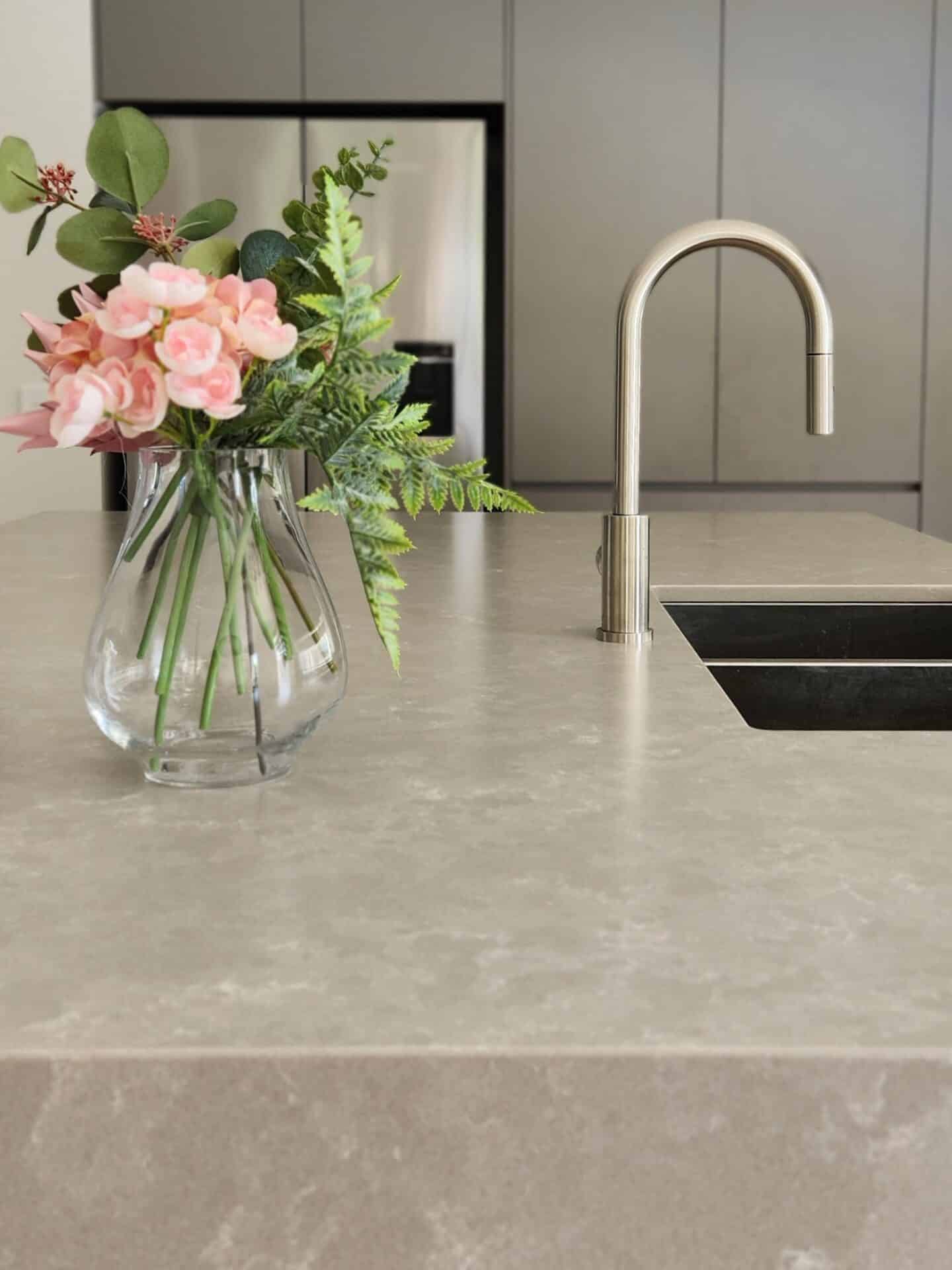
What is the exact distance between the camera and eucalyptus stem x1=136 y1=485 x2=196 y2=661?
2.27 feet

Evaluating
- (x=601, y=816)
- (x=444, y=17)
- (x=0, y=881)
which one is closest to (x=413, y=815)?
(x=601, y=816)

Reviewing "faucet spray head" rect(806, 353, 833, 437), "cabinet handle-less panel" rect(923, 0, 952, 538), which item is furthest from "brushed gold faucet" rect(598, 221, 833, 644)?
"cabinet handle-less panel" rect(923, 0, 952, 538)

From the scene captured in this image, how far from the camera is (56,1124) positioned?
1.48 ft

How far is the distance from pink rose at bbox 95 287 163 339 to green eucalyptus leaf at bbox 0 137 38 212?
133 mm

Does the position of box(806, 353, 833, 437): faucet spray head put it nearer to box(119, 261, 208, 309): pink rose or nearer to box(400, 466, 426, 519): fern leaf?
box(400, 466, 426, 519): fern leaf

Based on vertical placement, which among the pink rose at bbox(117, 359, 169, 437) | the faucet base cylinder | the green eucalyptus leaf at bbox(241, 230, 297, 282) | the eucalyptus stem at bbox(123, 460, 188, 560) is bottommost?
the faucet base cylinder

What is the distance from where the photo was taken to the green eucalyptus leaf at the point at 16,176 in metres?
0.69

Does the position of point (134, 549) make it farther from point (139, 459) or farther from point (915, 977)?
point (915, 977)

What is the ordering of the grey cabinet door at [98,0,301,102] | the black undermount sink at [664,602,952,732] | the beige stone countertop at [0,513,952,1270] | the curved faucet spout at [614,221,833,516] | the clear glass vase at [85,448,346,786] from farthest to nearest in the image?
the grey cabinet door at [98,0,301,102], the black undermount sink at [664,602,952,732], the curved faucet spout at [614,221,833,516], the clear glass vase at [85,448,346,786], the beige stone countertop at [0,513,952,1270]

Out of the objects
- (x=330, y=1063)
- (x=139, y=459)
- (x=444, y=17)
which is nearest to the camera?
(x=330, y=1063)

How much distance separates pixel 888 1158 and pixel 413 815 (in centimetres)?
31

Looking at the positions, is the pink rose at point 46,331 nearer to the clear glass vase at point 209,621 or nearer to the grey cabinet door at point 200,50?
the clear glass vase at point 209,621

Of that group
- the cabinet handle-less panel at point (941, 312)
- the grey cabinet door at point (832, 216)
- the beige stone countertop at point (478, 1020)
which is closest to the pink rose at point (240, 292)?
the beige stone countertop at point (478, 1020)

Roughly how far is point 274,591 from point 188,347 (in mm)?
145
